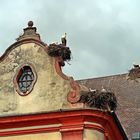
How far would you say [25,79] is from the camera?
22.0 m

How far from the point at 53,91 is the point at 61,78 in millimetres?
571

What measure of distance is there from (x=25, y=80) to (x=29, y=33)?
1900mm

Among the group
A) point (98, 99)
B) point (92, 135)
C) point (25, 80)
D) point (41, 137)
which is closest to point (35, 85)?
point (25, 80)

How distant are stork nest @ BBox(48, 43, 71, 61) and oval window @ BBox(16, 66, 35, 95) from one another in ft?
3.38

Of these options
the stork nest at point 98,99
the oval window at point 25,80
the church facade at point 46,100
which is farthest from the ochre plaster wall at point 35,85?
the stork nest at point 98,99

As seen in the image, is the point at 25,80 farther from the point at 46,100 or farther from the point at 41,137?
the point at 41,137

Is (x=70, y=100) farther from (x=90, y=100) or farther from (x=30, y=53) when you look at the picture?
(x=30, y=53)

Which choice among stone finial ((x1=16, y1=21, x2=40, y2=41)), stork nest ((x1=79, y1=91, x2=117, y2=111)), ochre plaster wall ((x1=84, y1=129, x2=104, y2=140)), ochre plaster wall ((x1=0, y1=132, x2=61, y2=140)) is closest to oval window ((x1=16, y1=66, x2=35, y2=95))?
stone finial ((x1=16, y1=21, x2=40, y2=41))

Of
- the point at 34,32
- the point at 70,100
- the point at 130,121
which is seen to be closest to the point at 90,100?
the point at 70,100

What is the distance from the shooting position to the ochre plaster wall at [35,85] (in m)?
21.1

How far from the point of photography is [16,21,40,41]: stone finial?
2234cm

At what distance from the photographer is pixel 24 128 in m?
20.9

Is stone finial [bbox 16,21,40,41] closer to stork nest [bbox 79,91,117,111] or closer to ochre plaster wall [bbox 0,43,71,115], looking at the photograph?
ochre plaster wall [bbox 0,43,71,115]

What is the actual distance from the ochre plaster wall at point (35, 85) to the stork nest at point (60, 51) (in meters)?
0.24
